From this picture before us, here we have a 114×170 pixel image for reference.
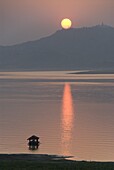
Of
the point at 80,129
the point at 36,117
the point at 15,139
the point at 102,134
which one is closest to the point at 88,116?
the point at 36,117

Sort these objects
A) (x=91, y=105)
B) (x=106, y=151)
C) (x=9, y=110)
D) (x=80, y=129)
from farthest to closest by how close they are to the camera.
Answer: (x=91, y=105) → (x=9, y=110) → (x=80, y=129) → (x=106, y=151)

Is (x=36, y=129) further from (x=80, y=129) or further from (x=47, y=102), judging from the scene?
(x=47, y=102)

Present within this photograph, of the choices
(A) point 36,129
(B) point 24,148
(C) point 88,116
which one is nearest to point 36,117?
(C) point 88,116

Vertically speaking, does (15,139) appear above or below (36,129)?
below

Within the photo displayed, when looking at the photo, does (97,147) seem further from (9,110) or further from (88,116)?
(9,110)

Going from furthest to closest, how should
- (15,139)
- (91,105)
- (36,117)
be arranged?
(91,105), (36,117), (15,139)

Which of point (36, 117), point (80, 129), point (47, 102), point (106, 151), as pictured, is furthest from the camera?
point (47, 102)

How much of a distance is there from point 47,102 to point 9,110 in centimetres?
1732

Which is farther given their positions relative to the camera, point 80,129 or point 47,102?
point 47,102

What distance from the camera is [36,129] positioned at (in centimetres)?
5488

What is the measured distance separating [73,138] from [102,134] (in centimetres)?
382

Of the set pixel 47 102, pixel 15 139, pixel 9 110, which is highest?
pixel 47 102

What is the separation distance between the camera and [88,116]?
6806cm

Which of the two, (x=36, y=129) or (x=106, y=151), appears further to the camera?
(x=36, y=129)
